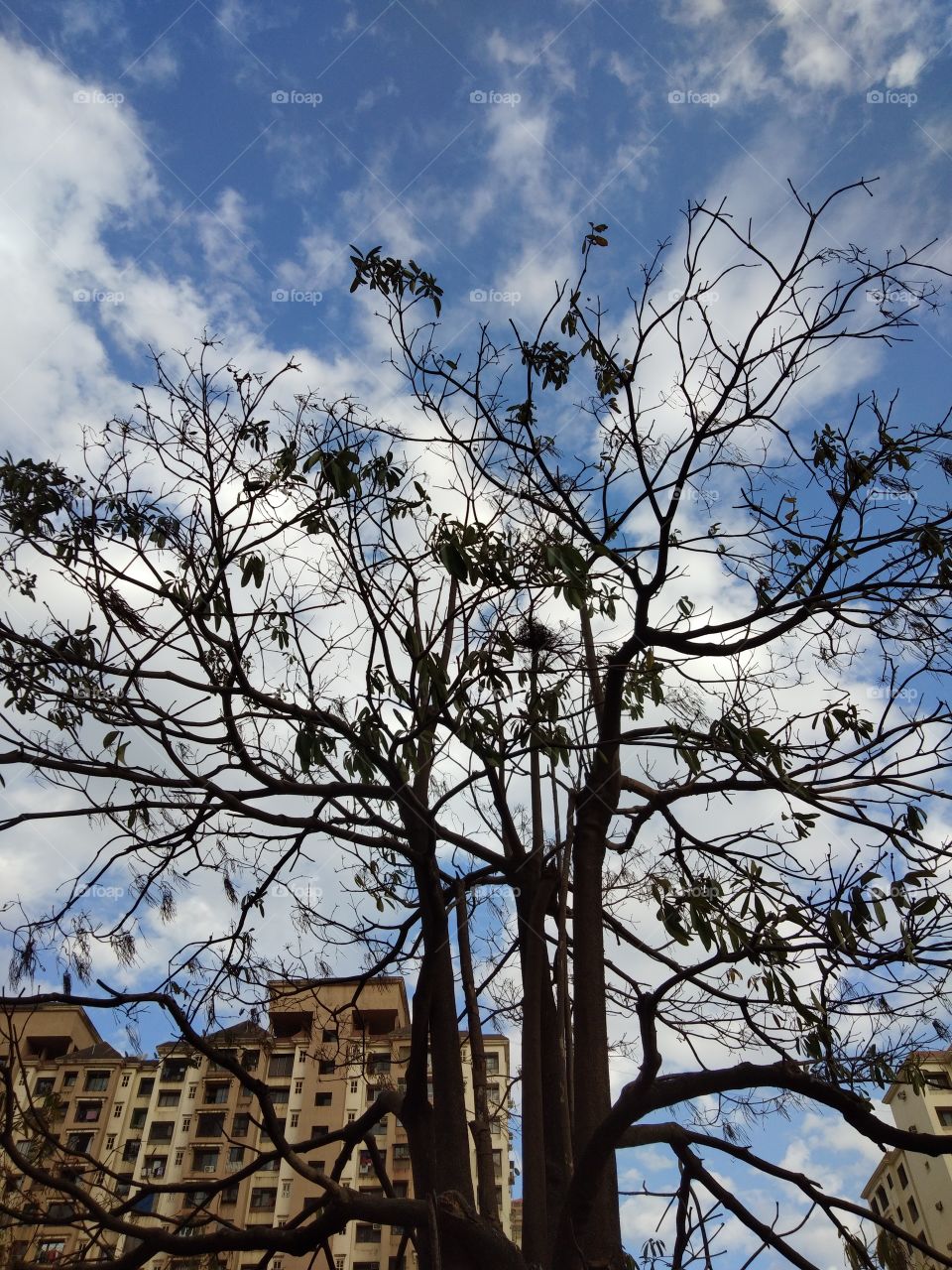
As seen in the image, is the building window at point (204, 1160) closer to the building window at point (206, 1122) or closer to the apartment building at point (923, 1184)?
the building window at point (206, 1122)

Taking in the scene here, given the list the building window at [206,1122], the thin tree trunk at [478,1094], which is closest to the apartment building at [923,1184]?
the building window at [206,1122]

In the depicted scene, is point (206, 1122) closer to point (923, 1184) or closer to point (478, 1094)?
point (923, 1184)

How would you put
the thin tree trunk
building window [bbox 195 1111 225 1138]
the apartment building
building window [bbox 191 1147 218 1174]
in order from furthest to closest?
1. building window [bbox 195 1111 225 1138]
2. building window [bbox 191 1147 218 1174]
3. the apartment building
4. the thin tree trunk

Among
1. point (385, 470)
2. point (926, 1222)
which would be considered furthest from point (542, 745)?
point (926, 1222)

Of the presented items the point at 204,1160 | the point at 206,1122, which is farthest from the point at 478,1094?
the point at 204,1160

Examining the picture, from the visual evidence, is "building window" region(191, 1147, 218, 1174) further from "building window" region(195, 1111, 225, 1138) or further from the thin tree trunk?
the thin tree trunk

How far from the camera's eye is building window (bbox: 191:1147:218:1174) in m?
28.0

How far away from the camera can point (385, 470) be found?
365 centimetres

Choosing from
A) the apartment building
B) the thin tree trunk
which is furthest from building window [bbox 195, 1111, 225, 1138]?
the thin tree trunk

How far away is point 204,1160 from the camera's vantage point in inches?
1110

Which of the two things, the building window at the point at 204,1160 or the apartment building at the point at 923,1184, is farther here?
the building window at the point at 204,1160

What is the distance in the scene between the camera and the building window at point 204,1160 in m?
28.0

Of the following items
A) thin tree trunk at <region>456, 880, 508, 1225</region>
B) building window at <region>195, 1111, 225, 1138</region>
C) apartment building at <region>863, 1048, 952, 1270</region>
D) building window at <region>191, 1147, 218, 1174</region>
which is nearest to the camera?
thin tree trunk at <region>456, 880, 508, 1225</region>

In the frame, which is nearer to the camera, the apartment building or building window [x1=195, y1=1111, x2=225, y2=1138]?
the apartment building
